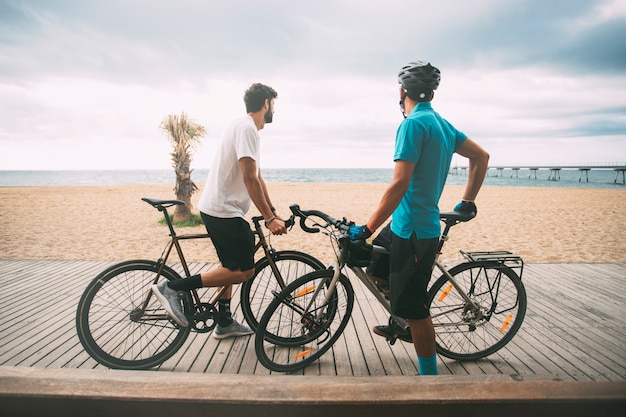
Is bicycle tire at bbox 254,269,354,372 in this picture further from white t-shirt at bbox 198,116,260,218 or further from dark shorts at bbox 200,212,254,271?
white t-shirt at bbox 198,116,260,218

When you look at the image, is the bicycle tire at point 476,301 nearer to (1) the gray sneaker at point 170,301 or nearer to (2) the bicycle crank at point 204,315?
(2) the bicycle crank at point 204,315

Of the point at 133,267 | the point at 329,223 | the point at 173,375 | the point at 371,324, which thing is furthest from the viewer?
the point at 371,324

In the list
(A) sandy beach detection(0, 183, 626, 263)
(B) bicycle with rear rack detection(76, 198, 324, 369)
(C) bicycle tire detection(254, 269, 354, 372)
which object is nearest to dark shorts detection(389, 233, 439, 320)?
(C) bicycle tire detection(254, 269, 354, 372)

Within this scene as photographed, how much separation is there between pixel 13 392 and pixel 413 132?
82.2 inches

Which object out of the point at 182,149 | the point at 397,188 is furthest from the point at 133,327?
the point at 182,149

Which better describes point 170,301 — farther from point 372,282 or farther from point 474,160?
point 474,160

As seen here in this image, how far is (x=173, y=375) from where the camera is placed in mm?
1277

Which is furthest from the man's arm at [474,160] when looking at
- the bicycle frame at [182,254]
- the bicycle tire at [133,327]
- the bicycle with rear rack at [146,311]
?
the bicycle tire at [133,327]

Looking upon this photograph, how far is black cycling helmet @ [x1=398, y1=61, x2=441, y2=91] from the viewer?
6.87 feet

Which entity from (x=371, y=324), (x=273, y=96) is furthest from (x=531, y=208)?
(x=273, y=96)

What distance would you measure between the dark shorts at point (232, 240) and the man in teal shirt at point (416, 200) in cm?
94

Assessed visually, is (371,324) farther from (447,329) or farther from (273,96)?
(273,96)

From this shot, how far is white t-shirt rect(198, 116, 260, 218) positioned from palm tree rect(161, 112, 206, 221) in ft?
31.0

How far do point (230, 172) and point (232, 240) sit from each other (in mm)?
534
